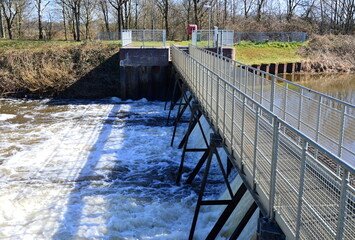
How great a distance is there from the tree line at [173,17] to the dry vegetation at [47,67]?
19.6 metres

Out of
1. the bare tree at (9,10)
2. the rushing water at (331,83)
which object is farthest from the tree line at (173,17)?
the rushing water at (331,83)

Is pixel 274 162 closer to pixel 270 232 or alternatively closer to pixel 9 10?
pixel 270 232

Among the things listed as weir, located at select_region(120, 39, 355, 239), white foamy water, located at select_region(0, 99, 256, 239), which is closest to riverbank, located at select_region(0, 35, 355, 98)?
white foamy water, located at select_region(0, 99, 256, 239)

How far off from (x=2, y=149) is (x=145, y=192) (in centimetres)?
694

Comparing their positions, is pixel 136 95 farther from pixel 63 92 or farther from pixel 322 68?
pixel 322 68

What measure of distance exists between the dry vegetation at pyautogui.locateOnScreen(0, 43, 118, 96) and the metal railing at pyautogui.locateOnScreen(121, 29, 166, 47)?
1.18 meters

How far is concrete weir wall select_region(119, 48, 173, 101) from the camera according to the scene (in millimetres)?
24250

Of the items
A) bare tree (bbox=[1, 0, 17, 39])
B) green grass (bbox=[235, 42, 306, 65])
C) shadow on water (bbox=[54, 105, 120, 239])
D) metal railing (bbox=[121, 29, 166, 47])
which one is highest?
bare tree (bbox=[1, 0, 17, 39])

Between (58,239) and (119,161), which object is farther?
(119,161)

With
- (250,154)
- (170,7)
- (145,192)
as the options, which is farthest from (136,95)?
(170,7)

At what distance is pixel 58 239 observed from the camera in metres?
8.46

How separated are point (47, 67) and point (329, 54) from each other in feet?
81.2

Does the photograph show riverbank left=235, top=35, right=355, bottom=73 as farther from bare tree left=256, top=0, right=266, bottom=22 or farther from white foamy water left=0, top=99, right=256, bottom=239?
white foamy water left=0, top=99, right=256, bottom=239

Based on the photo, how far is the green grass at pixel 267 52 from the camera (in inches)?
1260
